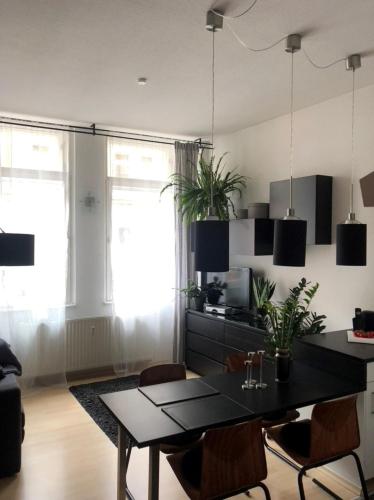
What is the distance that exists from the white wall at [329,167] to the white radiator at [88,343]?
6.93ft

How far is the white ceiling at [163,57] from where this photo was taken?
246 centimetres

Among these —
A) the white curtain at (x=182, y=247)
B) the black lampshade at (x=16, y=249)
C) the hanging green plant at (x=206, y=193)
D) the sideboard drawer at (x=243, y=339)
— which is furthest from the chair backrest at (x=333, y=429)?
the white curtain at (x=182, y=247)

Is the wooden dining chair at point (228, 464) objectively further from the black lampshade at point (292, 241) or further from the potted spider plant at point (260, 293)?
the potted spider plant at point (260, 293)

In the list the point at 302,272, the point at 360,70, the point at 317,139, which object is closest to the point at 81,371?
the point at 302,272

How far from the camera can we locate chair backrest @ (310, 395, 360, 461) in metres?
2.41

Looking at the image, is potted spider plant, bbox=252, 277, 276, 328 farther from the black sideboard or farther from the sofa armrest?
the sofa armrest

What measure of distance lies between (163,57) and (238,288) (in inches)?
109

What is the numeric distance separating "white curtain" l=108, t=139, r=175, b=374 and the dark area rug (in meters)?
0.29

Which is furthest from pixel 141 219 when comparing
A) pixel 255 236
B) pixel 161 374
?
pixel 161 374

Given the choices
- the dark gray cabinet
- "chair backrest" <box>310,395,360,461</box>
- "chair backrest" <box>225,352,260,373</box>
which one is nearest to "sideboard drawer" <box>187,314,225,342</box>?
the dark gray cabinet

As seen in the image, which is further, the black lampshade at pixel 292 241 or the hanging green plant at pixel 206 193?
the hanging green plant at pixel 206 193

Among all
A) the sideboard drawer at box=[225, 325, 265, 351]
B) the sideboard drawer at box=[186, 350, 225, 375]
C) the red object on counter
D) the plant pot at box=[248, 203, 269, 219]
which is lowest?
the sideboard drawer at box=[186, 350, 225, 375]

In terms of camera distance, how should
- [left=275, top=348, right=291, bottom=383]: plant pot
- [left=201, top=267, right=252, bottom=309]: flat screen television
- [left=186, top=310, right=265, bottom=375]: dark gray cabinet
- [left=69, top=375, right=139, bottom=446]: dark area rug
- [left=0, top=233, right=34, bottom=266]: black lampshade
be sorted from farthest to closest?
[left=201, top=267, right=252, bottom=309]: flat screen television < [left=186, top=310, right=265, bottom=375]: dark gray cabinet < [left=69, top=375, right=139, bottom=446]: dark area rug < [left=0, top=233, right=34, bottom=266]: black lampshade < [left=275, top=348, right=291, bottom=383]: plant pot

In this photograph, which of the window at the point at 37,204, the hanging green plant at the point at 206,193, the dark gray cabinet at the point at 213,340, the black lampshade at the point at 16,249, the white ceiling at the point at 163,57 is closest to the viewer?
the white ceiling at the point at 163,57
